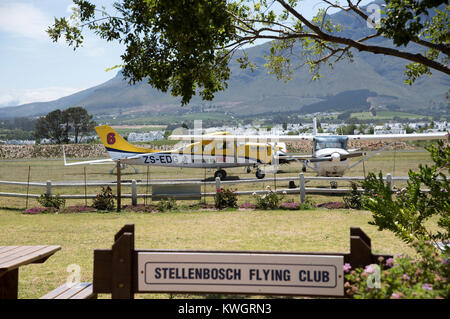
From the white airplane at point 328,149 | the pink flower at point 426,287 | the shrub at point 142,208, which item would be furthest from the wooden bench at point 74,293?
the white airplane at point 328,149

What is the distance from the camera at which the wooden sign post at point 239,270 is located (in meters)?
3.23

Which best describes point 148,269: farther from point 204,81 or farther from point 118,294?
point 204,81

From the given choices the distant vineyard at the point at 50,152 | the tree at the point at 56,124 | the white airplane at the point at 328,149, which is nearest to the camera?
the white airplane at the point at 328,149

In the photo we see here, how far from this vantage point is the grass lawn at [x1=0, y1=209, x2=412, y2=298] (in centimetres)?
751

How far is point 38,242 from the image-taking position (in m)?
9.38

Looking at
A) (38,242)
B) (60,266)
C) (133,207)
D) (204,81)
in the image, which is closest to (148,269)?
(204,81)

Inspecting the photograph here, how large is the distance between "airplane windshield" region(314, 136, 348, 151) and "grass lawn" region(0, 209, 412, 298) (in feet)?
25.4

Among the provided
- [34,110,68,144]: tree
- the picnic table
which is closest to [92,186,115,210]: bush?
the picnic table

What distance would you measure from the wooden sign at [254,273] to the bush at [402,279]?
168mm

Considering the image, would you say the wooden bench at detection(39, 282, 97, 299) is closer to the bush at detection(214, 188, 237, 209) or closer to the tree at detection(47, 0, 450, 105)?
the tree at detection(47, 0, 450, 105)

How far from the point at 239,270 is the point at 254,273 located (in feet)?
0.39

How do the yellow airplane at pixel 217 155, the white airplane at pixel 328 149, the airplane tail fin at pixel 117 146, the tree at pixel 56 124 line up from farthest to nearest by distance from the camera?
the tree at pixel 56 124
the airplane tail fin at pixel 117 146
the yellow airplane at pixel 217 155
the white airplane at pixel 328 149

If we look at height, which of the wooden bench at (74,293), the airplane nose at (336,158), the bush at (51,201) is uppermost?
the airplane nose at (336,158)

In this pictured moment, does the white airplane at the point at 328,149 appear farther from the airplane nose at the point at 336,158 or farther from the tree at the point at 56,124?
the tree at the point at 56,124
